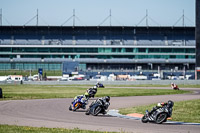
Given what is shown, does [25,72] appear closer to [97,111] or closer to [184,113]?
[184,113]

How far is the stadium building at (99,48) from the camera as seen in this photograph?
12712cm

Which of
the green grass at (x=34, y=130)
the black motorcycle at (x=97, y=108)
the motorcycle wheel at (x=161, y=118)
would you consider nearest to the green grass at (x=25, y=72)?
the black motorcycle at (x=97, y=108)

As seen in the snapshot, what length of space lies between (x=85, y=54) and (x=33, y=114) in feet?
338

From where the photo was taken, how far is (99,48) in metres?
130

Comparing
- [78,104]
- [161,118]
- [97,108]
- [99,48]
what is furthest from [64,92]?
[99,48]

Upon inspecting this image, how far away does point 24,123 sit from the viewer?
21.4 metres

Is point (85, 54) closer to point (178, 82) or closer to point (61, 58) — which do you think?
point (61, 58)

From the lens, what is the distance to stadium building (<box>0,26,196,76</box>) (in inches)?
5005

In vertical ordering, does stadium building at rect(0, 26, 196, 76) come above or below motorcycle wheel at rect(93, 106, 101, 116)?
above

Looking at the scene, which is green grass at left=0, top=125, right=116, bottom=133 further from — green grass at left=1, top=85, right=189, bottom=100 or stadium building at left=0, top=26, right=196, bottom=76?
stadium building at left=0, top=26, right=196, bottom=76

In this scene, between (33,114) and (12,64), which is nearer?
(33,114)

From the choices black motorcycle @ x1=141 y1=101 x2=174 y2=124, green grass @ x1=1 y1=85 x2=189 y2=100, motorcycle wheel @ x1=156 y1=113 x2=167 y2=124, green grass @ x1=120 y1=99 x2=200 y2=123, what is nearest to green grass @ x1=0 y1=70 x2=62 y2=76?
green grass @ x1=1 y1=85 x2=189 y2=100

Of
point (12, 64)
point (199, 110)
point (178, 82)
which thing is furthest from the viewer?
point (12, 64)

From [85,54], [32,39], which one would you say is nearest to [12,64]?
[32,39]
